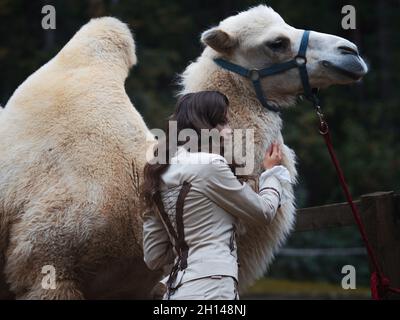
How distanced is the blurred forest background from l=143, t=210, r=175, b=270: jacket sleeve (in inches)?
490

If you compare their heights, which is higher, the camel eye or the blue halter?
the camel eye

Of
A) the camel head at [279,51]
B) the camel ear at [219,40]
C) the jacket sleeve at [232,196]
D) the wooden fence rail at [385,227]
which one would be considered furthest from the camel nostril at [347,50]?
the jacket sleeve at [232,196]

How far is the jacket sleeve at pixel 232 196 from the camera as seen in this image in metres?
3.60

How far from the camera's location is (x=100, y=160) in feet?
14.8

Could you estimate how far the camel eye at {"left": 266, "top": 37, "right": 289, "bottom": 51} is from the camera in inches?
185

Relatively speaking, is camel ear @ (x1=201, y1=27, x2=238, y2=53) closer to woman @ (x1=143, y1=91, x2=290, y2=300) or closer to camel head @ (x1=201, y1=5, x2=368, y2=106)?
camel head @ (x1=201, y1=5, x2=368, y2=106)

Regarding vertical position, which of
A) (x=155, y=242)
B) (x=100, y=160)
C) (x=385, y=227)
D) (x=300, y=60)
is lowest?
(x=385, y=227)

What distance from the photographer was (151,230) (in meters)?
3.86

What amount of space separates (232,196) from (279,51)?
54.6 inches

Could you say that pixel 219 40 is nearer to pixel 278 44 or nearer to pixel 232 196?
pixel 278 44

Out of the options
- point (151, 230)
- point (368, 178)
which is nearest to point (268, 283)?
point (368, 178)

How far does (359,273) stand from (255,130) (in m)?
12.5

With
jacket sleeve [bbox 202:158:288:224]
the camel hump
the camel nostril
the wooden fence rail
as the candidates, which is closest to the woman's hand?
jacket sleeve [bbox 202:158:288:224]

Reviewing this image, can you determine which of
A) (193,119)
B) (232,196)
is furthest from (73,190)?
(232,196)
